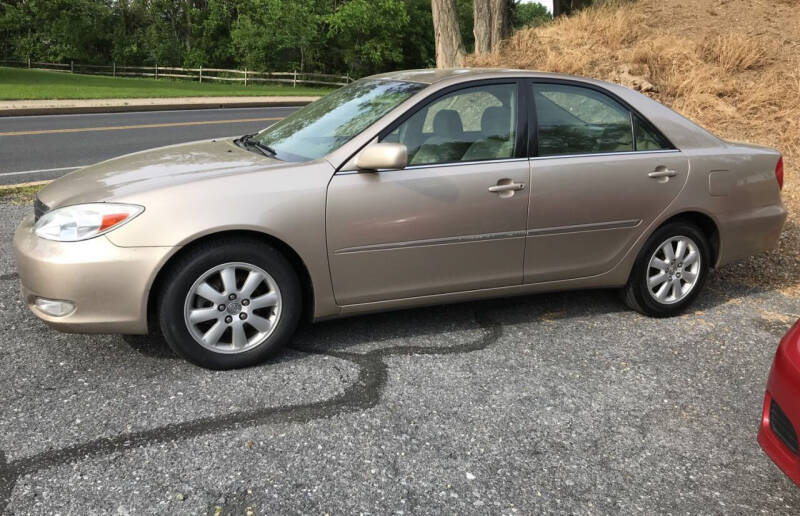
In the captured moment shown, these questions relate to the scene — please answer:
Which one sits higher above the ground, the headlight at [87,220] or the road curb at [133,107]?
the road curb at [133,107]

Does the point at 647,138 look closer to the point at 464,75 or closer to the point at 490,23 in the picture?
the point at 464,75

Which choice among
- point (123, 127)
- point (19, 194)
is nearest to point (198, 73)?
point (123, 127)

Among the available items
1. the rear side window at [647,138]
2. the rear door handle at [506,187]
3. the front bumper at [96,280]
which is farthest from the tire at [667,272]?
the front bumper at [96,280]

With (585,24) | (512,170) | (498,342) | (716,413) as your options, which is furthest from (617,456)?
(585,24)

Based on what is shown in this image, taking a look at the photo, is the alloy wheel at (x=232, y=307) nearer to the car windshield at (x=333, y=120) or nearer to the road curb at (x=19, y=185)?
the car windshield at (x=333, y=120)

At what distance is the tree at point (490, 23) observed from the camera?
44.0ft

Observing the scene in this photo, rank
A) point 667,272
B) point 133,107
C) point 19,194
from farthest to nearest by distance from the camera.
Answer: point 133,107, point 19,194, point 667,272

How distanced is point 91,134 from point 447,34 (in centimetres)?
689

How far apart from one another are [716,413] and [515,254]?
1375 mm

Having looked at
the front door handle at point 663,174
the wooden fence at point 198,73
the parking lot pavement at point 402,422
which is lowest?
the parking lot pavement at point 402,422

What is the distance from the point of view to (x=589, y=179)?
4.48 meters

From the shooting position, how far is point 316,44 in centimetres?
4762

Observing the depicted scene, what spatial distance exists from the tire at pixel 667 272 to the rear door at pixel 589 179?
195mm

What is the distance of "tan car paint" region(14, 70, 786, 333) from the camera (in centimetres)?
357
